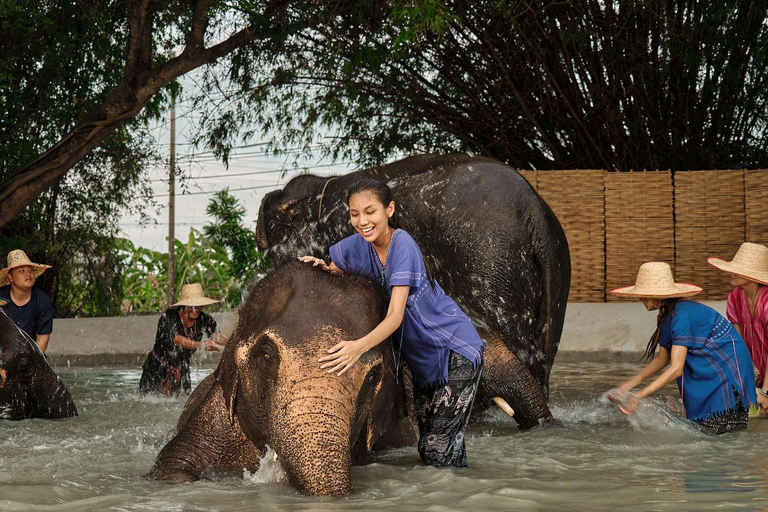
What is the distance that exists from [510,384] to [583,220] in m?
6.97

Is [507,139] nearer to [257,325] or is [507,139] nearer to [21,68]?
[21,68]

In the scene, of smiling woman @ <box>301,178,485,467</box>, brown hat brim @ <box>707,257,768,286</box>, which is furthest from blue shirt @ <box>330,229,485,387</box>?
brown hat brim @ <box>707,257,768,286</box>

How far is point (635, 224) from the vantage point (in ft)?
39.2

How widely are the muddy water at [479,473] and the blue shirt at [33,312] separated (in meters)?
1.08

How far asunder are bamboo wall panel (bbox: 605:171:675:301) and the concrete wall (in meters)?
0.88

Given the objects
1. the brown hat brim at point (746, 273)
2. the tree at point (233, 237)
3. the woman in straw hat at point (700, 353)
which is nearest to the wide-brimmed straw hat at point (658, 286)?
the woman in straw hat at point (700, 353)

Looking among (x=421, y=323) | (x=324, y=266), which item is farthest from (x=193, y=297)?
(x=421, y=323)

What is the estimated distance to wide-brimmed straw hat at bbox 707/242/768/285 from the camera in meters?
5.70

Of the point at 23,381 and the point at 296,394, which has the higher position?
the point at 296,394

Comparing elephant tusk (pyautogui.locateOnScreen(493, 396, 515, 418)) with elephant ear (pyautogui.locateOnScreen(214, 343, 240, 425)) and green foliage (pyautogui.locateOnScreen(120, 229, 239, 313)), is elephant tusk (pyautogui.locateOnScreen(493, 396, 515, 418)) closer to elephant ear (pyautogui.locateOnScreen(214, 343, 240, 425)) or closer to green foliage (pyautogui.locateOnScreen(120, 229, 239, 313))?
elephant ear (pyautogui.locateOnScreen(214, 343, 240, 425))

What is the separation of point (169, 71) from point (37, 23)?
175 cm

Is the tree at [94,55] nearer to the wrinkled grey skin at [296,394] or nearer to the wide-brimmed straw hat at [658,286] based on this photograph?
the wide-brimmed straw hat at [658,286]

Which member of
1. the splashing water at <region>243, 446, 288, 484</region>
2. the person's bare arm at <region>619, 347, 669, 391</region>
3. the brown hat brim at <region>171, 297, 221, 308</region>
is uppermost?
the brown hat brim at <region>171, 297, 221, 308</region>

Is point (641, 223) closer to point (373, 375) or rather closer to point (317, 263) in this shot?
point (317, 263)
